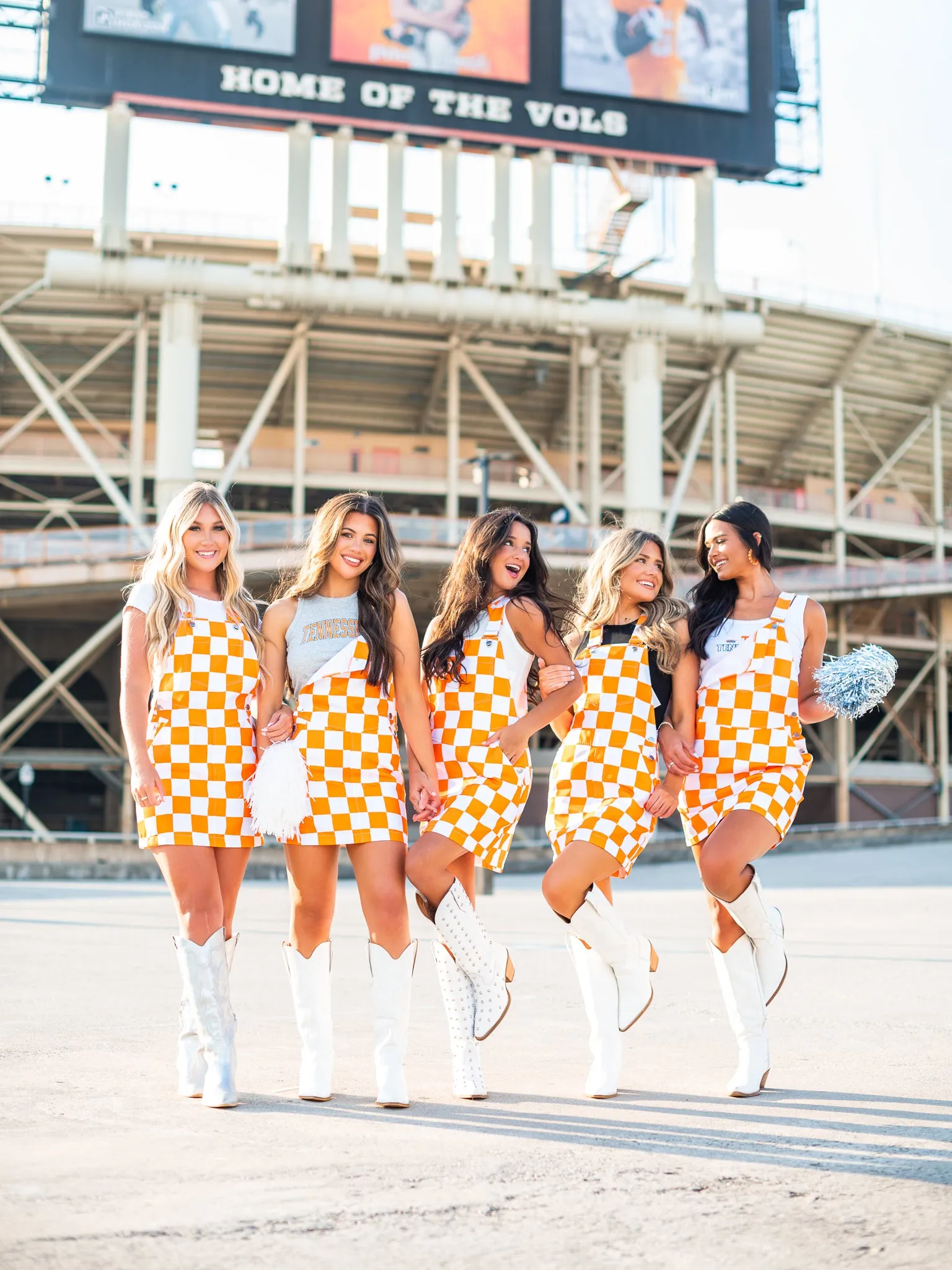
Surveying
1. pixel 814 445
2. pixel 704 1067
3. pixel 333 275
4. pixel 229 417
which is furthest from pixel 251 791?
pixel 814 445

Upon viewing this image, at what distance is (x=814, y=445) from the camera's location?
45625 millimetres

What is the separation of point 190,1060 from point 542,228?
3247 cm

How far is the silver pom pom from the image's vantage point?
201 inches

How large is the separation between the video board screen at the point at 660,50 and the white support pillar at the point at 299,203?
6.72 metres

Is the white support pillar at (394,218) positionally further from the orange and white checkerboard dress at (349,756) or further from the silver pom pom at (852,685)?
the orange and white checkerboard dress at (349,756)

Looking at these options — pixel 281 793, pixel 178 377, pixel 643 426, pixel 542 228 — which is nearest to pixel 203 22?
pixel 178 377

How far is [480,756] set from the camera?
479 centimetres

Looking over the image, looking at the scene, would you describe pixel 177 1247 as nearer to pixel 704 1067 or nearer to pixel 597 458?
pixel 704 1067

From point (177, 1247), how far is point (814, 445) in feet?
148

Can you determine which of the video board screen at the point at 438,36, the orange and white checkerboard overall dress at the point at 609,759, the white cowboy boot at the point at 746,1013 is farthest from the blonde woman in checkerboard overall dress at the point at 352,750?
the video board screen at the point at 438,36

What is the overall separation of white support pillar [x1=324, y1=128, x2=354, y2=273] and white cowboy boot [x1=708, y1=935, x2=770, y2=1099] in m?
30.0

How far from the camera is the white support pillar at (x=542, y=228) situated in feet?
112

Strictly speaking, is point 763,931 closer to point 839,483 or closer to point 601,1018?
point 601,1018

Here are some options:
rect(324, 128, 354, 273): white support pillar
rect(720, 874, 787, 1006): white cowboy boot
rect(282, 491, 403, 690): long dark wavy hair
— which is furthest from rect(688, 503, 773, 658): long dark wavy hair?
rect(324, 128, 354, 273): white support pillar
